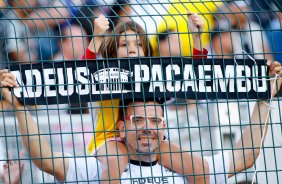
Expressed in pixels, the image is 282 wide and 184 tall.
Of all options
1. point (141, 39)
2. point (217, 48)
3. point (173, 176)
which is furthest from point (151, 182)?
point (217, 48)

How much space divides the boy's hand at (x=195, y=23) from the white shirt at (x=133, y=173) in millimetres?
746

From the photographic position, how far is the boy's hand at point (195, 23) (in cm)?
466

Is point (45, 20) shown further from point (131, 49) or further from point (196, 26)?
point (196, 26)

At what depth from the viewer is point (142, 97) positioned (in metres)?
4.52

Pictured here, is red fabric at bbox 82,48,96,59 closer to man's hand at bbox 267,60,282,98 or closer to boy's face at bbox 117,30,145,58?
boy's face at bbox 117,30,145,58

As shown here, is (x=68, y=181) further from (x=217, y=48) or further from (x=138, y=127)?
(x=217, y=48)

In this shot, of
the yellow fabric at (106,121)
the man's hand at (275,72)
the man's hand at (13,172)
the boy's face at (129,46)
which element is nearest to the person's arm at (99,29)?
the boy's face at (129,46)

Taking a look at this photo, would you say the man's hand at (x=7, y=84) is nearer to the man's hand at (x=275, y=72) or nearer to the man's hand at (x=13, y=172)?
the man's hand at (x=13, y=172)

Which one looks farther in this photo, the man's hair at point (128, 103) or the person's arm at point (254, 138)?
the person's arm at point (254, 138)

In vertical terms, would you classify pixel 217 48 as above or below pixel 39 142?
→ above

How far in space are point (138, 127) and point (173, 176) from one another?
1.13ft

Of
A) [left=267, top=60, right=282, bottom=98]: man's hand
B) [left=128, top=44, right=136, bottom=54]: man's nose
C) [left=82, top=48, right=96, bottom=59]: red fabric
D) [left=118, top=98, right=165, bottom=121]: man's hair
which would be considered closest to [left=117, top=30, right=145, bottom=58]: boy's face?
[left=128, top=44, right=136, bottom=54]: man's nose

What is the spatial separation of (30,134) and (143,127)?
63 centimetres

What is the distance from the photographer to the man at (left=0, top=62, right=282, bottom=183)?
440 cm
